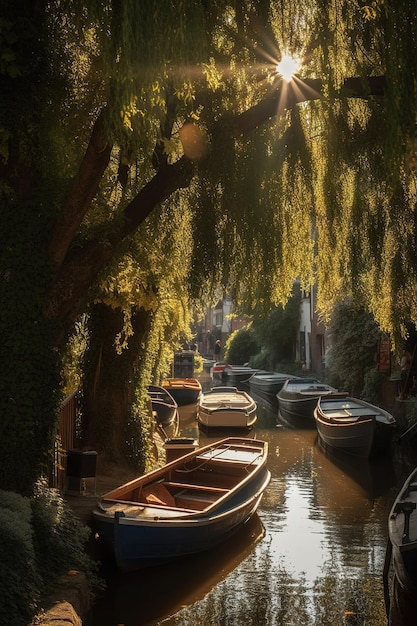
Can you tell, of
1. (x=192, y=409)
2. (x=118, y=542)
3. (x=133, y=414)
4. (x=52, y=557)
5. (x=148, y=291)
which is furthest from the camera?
(x=192, y=409)

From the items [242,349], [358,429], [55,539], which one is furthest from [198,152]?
[242,349]

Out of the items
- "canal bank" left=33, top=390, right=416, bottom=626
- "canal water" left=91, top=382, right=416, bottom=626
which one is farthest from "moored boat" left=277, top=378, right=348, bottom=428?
"canal water" left=91, top=382, right=416, bottom=626

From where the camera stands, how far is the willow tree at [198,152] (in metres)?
6.66

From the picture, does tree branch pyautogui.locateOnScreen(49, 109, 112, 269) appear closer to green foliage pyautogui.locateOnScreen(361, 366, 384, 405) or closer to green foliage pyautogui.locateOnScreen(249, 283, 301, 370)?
green foliage pyautogui.locateOnScreen(361, 366, 384, 405)

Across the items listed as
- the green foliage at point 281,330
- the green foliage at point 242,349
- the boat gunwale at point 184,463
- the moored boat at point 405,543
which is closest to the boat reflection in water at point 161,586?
the boat gunwale at point 184,463

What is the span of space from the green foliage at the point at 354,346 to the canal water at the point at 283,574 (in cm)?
914

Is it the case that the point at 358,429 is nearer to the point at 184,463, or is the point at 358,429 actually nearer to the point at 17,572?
the point at 184,463

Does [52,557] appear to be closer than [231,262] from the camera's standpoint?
Yes

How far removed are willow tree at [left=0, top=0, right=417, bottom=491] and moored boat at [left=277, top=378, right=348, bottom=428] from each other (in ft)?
49.9

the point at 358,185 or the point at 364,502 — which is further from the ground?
the point at 358,185

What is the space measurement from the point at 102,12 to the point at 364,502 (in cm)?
1033

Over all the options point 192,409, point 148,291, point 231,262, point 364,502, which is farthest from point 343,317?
point 231,262

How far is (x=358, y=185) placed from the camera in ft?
31.5

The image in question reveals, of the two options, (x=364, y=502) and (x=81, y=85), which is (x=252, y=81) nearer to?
(x=81, y=85)
